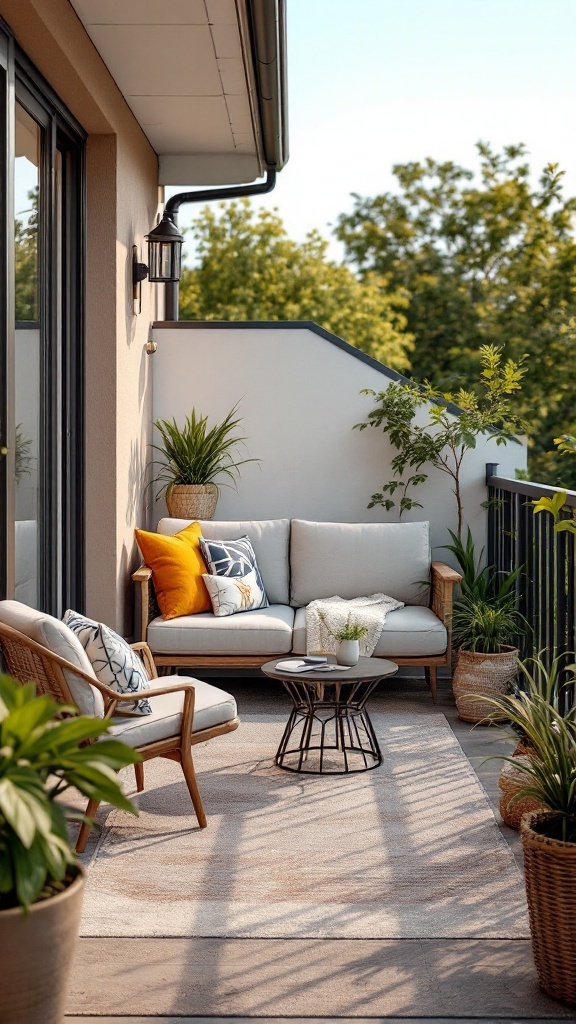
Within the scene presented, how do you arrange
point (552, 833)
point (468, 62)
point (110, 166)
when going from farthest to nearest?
point (468, 62), point (110, 166), point (552, 833)

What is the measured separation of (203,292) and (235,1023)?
808 inches

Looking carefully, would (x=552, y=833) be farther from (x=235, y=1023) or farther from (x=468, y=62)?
(x=468, y=62)

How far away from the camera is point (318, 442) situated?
658 centimetres

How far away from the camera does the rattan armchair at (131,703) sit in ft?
10.7

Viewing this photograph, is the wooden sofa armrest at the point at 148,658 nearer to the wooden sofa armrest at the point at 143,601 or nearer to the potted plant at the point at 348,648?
the potted plant at the point at 348,648

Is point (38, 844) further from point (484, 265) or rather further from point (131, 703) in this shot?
point (484, 265)

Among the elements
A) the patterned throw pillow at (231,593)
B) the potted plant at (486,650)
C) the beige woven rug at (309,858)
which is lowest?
the beige woven rug at (309,858)

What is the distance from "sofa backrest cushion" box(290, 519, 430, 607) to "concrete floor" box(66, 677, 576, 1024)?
11.1 feet

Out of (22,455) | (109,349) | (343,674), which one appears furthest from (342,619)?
(22,455)

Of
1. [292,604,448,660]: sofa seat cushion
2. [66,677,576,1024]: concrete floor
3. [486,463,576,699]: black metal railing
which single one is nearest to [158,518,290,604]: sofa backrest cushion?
[292,604,448,660]: sofa seat cushion

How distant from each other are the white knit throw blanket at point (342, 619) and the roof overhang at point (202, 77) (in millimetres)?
2655

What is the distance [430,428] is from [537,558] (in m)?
1.50

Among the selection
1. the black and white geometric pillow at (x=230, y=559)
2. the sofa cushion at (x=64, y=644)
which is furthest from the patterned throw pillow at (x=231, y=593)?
the sofa cushion at (x=64, y=644)

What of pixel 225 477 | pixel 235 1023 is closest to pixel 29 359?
pixel 225 477
